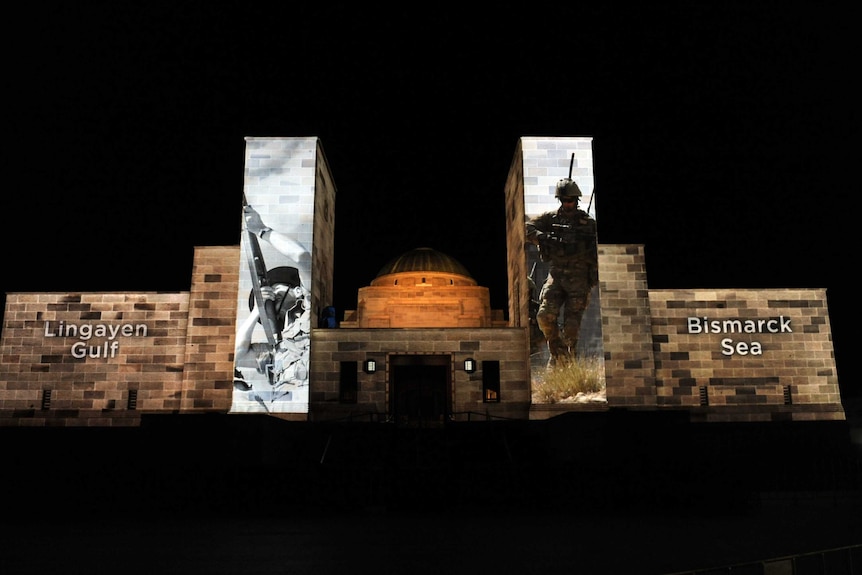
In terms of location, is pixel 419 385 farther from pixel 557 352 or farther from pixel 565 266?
pixel 565 266

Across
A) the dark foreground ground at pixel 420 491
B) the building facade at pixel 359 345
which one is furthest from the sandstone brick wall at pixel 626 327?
the dark foreground ground at pixel 420 491

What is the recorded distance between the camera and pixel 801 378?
87.6 ft

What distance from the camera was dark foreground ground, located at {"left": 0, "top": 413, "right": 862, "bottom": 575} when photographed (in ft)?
34.9

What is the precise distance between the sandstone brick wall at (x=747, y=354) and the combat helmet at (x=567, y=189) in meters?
5.02

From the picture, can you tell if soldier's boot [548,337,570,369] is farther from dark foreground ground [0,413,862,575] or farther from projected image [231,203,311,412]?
projected image [231,203,311,412]

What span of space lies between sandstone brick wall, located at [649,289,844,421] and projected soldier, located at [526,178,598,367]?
413 cm

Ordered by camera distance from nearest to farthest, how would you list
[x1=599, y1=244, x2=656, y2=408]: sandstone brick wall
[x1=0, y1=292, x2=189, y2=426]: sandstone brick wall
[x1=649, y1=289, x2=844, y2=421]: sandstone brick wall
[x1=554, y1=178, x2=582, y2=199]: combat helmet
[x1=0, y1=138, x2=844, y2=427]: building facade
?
[x1=0, y1=138, x2=844, y2=427]: building facade
[x1=554, y1=178, x2=582, y2=199]: combat helmet
[x1=599, y1=244, x2=656, y2=408]: sandstone brick wall
[x1=0, y1=292, x2=189, y2=426]: sandstone brick wall
[x1=649, y1=289, x2=844, y2=421]: sandstone brick wall

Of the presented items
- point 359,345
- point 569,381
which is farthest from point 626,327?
point 359,345

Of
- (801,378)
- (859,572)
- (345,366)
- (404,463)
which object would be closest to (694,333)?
(801,378)

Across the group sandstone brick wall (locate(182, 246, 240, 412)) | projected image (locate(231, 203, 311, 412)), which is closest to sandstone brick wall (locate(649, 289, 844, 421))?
projected image (locate(231, 203, 311, 412))

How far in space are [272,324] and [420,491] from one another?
35.8 ft

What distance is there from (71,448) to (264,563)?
9479 millimetres

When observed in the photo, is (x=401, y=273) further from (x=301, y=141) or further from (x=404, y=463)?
(x=404, y=463)

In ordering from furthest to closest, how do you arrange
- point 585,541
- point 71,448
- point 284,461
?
point 284,461, point 71,448, point 585,541
